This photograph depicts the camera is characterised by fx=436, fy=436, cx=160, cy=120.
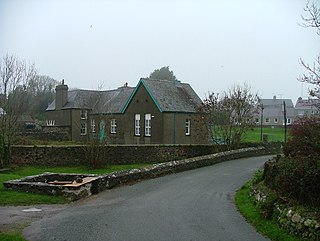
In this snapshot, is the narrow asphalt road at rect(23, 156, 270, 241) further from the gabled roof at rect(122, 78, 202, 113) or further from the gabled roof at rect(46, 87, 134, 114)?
the gabled roof at rect(46, 87, 134, 114)

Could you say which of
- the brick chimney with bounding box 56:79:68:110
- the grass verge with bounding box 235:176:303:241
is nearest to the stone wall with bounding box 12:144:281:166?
the grass verge with bounding box 235:176:303:241

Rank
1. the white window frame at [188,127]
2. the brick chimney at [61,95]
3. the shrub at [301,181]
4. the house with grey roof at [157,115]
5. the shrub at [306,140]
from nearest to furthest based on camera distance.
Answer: the shrub at [301,181] < the shrub at [306,140] < the house with grey roof at [157,115] < the white window frame at [188,127] < the brick chimney at [61,95]

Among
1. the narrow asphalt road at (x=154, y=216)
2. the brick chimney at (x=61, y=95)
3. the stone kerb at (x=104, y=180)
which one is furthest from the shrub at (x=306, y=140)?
the brick chimney at (x=61, y=95)

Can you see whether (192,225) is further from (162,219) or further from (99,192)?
(99,192)

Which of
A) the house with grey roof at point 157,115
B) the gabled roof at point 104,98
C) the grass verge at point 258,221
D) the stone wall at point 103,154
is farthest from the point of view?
the gabled roof at point 104,98

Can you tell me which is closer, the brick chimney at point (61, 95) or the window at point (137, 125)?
the window at point (137, 125)

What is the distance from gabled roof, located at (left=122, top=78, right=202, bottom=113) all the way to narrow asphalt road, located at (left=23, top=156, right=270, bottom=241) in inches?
845

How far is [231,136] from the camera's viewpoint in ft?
117

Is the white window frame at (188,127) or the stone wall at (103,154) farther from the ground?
the white window frame at (188,127)

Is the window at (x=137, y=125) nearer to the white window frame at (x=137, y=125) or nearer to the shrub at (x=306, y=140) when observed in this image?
the white window frame at (x=137, y=125)

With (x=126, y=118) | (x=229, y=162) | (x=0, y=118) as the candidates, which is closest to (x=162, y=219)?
(x=0, y=118)

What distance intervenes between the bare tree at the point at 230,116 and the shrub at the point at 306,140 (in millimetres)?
18586

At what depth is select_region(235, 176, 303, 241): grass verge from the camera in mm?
9953

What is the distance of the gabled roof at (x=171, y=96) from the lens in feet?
139
